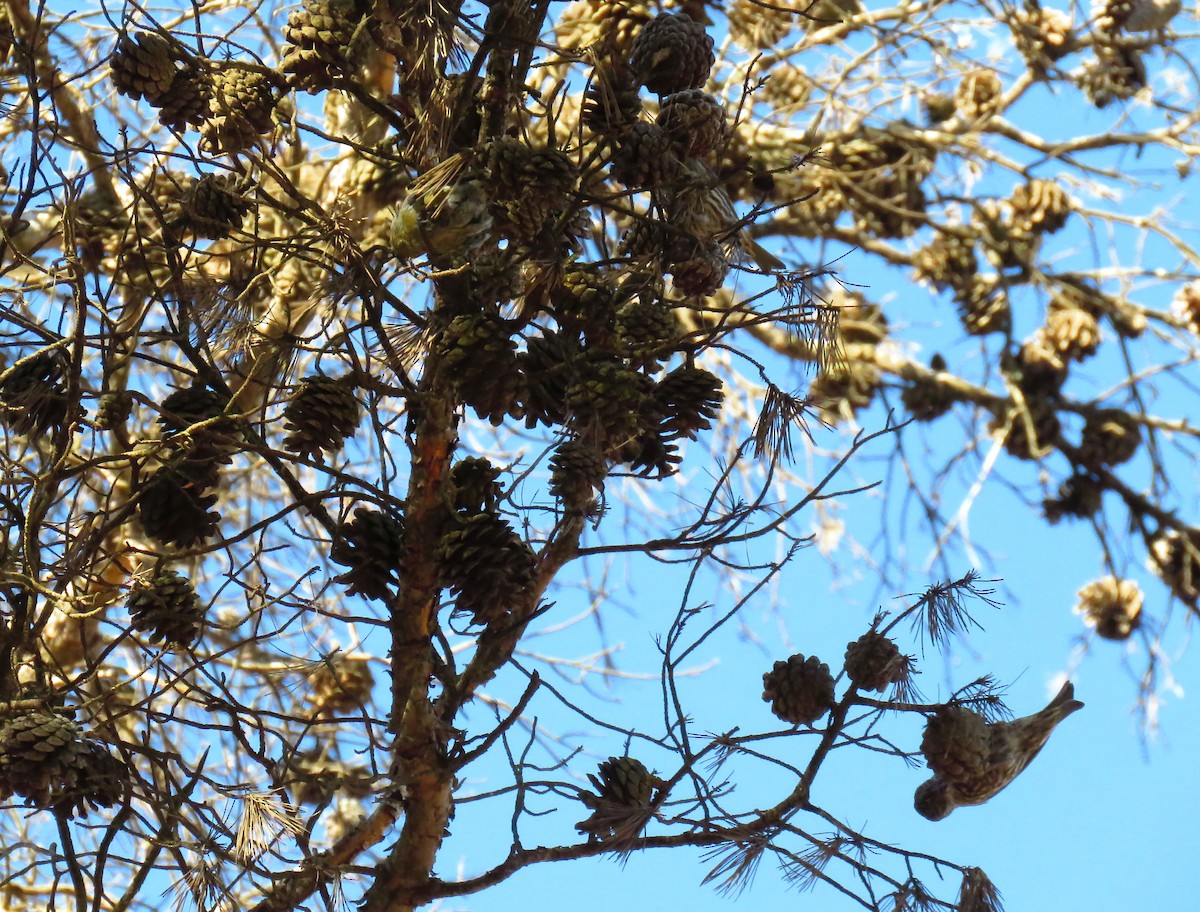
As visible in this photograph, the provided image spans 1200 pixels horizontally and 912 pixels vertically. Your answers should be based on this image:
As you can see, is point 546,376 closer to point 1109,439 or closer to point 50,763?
point 50,763

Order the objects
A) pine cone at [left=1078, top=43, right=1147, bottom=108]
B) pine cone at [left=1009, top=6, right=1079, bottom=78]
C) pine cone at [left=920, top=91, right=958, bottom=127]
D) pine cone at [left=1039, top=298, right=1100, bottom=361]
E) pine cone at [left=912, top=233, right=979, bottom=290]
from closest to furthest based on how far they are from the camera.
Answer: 1. pine cone at [left=1009, top=6, right=1079, bottom=78]
2. pine cone at [left=1078, top=43, right=1147, bottom=108]
3. pine cone at [left=1039, top=298, right=1100, bottom=361]
4. pine cone at [left=912, top=233, right=979, bottom=290]
5. pine cone at [left=920, top=91, right=958, bottom=127]

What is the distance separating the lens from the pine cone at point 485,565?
1493 mm

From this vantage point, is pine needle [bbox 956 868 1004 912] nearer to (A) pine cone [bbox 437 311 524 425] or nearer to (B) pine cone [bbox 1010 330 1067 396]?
(A) pine cone [bbox 437 311 524 425]

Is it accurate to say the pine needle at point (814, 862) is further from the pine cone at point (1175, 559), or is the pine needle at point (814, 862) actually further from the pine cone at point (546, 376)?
the pine cone at point (1175, 559)

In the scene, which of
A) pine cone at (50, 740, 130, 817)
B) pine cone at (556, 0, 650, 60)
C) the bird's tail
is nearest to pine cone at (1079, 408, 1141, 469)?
pine cone at (556, 0, 650, 60)

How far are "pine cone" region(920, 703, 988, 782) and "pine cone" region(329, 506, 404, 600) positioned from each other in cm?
66

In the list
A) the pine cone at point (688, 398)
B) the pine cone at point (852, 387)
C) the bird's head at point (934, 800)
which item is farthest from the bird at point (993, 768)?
the pine cone at point (852, 387)

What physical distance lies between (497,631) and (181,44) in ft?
2.60

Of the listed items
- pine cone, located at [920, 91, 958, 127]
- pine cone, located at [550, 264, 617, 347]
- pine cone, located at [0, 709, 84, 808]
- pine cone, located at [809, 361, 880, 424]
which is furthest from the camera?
pine cone, located at [920, 91, 958, 127]

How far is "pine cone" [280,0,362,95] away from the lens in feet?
5.19

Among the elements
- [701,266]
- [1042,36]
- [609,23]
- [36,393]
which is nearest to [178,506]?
[36,393]

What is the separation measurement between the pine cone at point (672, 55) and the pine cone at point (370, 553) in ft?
2.07

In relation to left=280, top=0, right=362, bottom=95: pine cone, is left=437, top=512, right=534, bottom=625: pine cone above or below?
below

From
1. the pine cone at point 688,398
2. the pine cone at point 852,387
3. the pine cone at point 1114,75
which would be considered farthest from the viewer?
the pine cone at point 852,387
